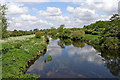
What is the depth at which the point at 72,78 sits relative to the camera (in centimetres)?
1569

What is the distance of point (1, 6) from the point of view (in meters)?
17.0

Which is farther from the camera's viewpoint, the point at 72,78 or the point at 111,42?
the point at 111,42

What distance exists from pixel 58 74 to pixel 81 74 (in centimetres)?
408

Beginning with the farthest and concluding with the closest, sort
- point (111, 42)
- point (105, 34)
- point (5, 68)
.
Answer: point (105, 34) → point (111, 42) → point (5, 68)

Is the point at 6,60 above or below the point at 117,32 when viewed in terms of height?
below

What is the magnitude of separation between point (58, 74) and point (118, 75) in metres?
10.6

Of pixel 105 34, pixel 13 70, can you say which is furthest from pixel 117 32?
pixel 13 70

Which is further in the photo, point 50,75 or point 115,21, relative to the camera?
point 115,21

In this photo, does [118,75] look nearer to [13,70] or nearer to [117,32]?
[13,70]

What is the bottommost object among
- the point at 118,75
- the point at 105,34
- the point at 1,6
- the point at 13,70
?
the point at 118,75

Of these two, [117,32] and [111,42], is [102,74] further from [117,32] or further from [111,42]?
[117,32]

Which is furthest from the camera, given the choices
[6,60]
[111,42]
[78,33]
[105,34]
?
[78,33]

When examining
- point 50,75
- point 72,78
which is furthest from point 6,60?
point 72,78

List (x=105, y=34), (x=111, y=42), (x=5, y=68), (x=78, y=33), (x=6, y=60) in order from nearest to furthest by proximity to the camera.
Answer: (x=5, y=68)
(x=6, y=60)
(x=111, y=42)
(x=105, y=34)
(x=78, y=33)
